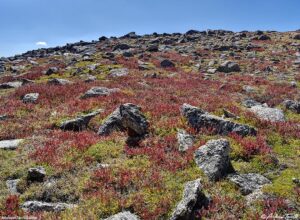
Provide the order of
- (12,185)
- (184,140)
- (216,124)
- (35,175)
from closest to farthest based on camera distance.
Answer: (12,185) < (35,175) < (184,140) < (216,124)

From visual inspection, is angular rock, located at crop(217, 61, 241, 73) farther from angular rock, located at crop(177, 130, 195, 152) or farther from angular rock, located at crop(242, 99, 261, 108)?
angular rock, located at crop(177, 130, 195, 152)

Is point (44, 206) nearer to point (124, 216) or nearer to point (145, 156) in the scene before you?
point (124, 216)

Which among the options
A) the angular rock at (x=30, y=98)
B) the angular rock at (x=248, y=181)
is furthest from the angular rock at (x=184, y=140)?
the angular rock at (x=30, y=98)

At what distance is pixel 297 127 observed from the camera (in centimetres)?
1812

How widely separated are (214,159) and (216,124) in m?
4.12

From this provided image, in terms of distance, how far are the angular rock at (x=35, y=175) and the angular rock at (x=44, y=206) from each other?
172 cm

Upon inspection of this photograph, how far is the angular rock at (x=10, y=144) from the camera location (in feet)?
49.6

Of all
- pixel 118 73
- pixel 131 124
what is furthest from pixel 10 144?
pixel 118 73

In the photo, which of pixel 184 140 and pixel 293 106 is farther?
pixel 293 106

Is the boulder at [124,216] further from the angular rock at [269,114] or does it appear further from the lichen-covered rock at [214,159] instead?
the angular rock at [269,114]

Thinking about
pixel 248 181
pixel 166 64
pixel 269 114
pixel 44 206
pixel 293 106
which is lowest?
pixel 44 206

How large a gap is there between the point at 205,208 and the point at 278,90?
71.2 feet

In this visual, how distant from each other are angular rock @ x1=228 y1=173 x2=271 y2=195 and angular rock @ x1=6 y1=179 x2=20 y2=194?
714cm

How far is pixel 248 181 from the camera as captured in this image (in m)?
11.9
